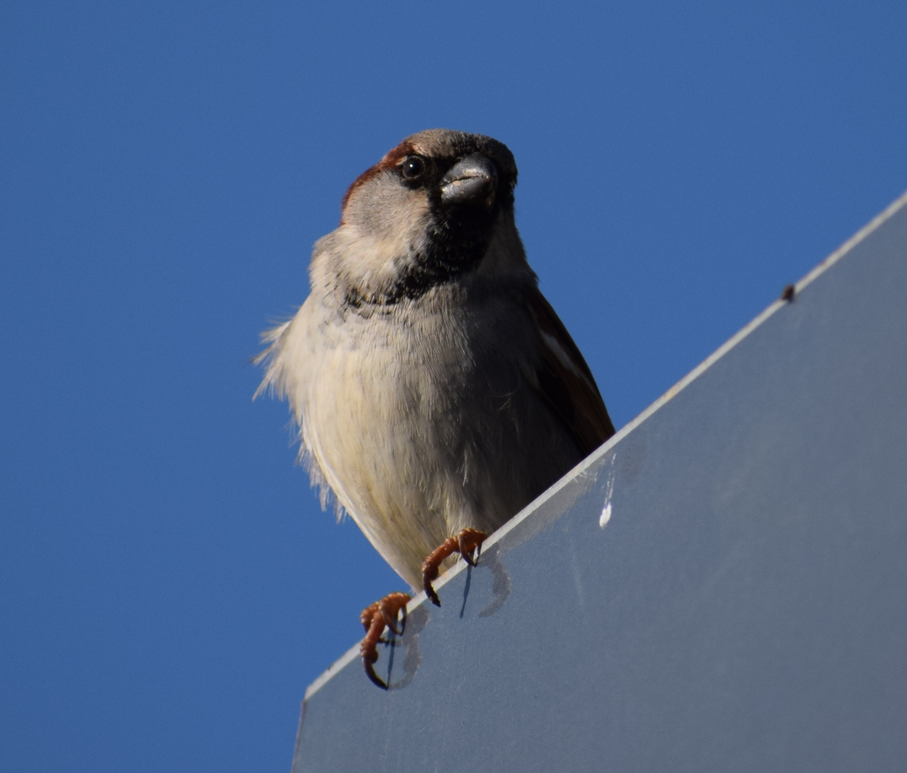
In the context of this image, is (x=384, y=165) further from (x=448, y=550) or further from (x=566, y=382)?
(x=448, y=550)

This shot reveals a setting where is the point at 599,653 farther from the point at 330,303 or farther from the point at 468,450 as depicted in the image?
the point at 330,303

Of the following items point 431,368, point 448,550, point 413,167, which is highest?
point 413,167

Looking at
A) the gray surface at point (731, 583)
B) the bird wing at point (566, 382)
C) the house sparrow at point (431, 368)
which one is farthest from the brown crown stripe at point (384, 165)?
the gray surface at point (731, 583)

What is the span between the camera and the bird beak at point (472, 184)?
3.35 m

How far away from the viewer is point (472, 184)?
336cm

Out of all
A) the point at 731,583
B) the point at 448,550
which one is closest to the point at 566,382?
the point at 448,550

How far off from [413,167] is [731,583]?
8.24 feet

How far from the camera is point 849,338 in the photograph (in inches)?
46.9

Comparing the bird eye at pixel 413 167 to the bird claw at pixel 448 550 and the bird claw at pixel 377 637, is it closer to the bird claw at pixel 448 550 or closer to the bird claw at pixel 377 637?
the bird claw at pixel 448 550

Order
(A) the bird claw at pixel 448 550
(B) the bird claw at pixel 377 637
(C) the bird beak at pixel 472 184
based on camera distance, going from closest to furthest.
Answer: (B) the bird claw at pixel 377 637 < (A) the bird claw at pixel 448 550 < (C) the bird beak at pixel 472 184

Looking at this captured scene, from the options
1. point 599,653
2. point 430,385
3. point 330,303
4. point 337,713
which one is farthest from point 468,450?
point 599,653

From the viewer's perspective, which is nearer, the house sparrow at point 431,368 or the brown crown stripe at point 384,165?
the house sparrow at point 431,368

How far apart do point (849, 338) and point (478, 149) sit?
2496mm

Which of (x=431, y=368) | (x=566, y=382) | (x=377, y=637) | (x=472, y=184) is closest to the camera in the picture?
(x=377, y=637)
